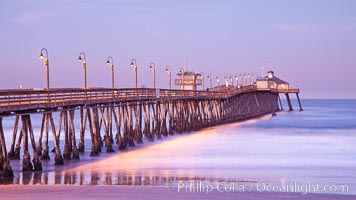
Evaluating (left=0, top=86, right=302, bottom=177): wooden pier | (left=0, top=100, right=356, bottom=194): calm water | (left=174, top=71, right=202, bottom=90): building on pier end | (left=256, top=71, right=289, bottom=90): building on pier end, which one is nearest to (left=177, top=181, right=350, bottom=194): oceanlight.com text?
(left=0, top=100, right=356, bottom=194): calm water

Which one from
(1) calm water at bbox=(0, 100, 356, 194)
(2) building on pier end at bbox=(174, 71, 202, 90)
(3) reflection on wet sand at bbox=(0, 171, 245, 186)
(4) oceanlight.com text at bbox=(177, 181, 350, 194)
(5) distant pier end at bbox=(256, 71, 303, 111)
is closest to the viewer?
(4) oceanlight.com text at bbox=(177, 181, 350, 194)

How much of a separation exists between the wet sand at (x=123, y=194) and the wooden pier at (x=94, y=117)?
4624mm

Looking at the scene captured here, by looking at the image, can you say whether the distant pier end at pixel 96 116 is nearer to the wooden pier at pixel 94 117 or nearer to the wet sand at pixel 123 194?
the wooden pier at pixel 94 117

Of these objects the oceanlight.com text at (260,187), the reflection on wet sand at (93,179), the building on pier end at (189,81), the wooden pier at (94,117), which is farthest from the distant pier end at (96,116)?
the oceanlight.com text at (260,187)

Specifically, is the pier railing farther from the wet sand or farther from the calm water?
the wet sand

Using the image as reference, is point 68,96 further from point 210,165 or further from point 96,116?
point 210,165

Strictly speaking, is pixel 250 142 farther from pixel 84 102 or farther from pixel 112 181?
pixel 112 181

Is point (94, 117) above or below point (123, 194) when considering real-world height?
above

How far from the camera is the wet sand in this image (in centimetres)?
1647

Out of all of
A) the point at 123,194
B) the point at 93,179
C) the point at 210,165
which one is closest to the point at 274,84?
the point at 210,165

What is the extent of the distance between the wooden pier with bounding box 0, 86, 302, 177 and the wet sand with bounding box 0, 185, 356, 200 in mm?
4624

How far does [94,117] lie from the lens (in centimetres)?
3300

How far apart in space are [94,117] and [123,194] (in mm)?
16368

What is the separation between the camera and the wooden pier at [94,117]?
24.0 metres
